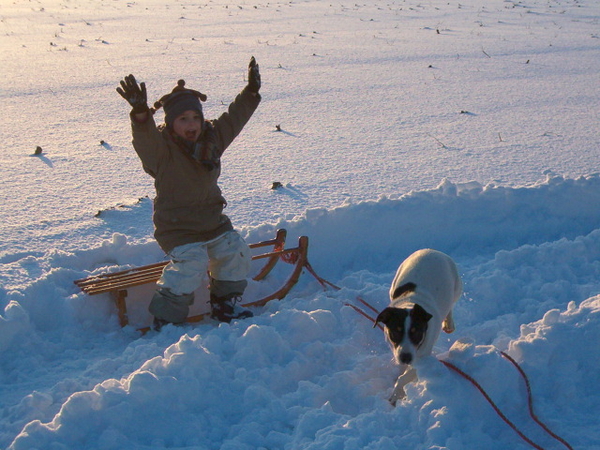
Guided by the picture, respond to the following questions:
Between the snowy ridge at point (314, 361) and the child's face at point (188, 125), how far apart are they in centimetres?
102

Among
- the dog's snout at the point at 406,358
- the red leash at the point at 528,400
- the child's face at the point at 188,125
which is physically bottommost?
the red leash at the point at 528,400

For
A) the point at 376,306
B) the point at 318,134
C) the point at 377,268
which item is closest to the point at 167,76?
the point at 318,134

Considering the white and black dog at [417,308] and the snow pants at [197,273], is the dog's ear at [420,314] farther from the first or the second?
the snow pants at [197,273]

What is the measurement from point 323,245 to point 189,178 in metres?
1.27

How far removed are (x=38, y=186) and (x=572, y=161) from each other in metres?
4.55

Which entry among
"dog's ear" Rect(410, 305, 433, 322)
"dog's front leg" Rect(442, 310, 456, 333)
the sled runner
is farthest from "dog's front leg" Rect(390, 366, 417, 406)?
the sled runner

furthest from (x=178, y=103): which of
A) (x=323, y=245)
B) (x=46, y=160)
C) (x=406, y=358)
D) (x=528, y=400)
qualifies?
(x=46, y=160)

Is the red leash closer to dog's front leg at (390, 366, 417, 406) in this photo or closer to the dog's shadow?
dog's front leg at (390, 366, 417, 406)

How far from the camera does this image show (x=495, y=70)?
9289 mm

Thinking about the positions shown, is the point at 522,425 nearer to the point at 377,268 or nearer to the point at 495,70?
the point at 377,268

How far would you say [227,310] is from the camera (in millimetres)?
3619

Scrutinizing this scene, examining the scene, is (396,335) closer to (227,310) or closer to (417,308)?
(417,308)

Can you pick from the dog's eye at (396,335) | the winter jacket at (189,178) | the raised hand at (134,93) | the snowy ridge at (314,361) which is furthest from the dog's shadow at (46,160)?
the dog's eye at (396,335)

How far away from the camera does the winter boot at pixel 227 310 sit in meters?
3.60
